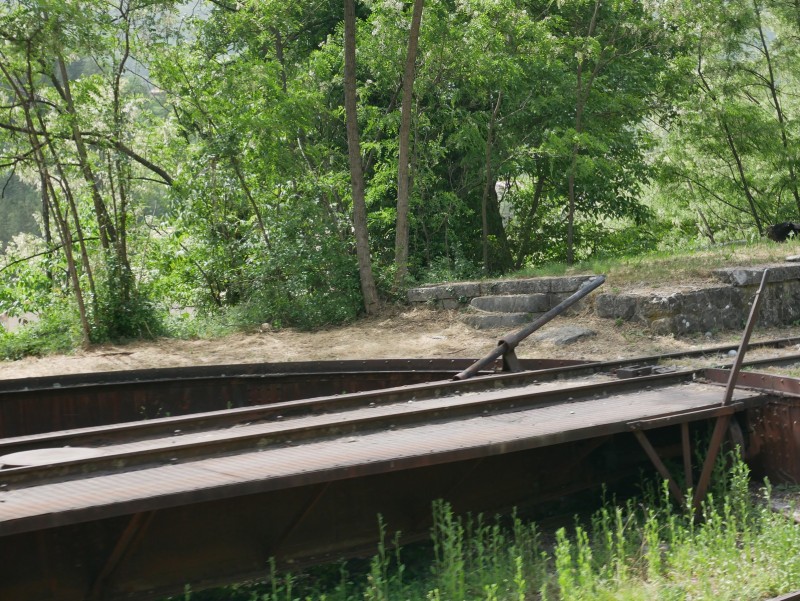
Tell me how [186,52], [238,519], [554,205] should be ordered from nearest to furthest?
[238,519] < [186,52] < [554,205]

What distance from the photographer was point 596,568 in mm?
4531

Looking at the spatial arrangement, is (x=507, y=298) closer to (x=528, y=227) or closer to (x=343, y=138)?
(x=343, y=138)

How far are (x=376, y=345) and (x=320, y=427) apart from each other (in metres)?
6.24

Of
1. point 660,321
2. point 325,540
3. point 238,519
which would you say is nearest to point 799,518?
point 325,540

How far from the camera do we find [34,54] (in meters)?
12.2

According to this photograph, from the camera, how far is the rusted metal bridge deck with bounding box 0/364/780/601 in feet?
13.1

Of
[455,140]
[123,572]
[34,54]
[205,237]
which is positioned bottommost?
[123,572]

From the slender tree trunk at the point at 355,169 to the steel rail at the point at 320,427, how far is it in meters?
7.21

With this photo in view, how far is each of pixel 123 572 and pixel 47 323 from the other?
1057 centimetres

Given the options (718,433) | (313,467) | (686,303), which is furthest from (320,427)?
(686,303)

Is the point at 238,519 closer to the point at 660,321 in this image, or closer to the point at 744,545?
the point at 744,545

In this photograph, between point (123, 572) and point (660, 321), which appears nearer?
point (123, 572)

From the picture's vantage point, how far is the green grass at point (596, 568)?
4.05m

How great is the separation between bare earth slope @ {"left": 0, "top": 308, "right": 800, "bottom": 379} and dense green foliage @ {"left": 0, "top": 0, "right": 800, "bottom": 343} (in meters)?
0.90
